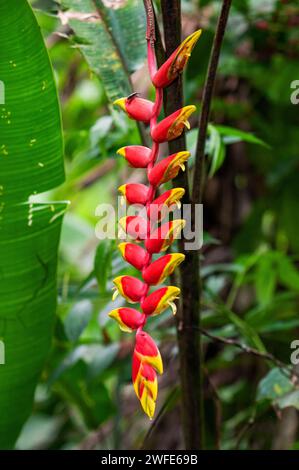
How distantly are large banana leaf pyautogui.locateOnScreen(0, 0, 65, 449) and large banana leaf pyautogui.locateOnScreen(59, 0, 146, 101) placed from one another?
0.45ft

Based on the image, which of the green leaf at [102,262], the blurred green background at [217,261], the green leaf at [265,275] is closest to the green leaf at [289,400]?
the blurred green background at [217,261]

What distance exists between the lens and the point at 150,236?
51 cm

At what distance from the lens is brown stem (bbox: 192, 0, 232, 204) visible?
0.66m

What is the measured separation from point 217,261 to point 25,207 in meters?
0.97

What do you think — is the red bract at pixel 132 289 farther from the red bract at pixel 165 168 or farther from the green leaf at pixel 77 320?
the green leaf at pixel 77 320

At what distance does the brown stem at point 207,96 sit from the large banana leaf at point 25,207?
159 mm

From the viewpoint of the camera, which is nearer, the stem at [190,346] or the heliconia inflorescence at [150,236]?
the heliconia inflorescence at [150,236]

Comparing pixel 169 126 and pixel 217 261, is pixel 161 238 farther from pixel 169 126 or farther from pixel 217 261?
pixel 217 261

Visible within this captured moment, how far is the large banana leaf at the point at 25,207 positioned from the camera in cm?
71

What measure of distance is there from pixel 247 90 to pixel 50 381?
3.42ft

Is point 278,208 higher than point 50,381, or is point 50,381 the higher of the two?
point 278,208

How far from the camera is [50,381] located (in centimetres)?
101
